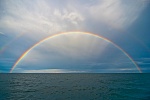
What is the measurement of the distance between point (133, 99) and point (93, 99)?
33.5 feet

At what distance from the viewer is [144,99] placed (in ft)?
128

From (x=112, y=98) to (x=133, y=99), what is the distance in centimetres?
519

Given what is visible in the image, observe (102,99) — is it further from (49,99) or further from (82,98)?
(49,99)

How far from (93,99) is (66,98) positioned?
692cm

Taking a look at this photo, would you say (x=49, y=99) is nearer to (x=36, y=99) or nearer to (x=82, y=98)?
(x=36, y=99)

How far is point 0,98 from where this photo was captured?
40219mm

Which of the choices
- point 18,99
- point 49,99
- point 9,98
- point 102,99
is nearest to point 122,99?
point 102,99

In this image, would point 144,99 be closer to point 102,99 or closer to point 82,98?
point 102,99

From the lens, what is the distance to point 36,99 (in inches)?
1549

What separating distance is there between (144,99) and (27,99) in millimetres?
29147

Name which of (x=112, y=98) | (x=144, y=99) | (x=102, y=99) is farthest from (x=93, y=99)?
(x=144, y=99)

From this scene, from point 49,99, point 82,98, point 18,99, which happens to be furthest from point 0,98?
point 82,98

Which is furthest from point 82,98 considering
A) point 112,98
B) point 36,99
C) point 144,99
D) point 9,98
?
point 9,98

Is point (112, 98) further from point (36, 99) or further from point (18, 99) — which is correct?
point (18, 99)
